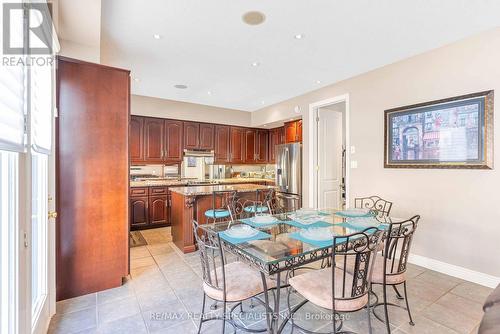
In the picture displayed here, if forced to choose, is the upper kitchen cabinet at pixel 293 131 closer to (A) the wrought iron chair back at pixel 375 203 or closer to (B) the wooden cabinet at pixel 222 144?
(B) the wooden cabinet at pixel 222 144

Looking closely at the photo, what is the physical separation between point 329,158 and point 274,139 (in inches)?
84.8

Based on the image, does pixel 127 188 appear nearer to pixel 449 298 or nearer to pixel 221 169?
pixel 449 298

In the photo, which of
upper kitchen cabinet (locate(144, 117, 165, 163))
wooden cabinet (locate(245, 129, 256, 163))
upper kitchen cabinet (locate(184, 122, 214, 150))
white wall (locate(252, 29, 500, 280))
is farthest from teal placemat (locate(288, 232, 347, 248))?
wooden cabinet (locate(245, 129, 256, 163))

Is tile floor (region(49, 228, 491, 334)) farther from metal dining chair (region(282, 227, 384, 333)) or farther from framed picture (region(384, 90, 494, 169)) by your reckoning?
framed picture (region(384, 90, 494, 169))

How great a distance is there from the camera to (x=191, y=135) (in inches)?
229

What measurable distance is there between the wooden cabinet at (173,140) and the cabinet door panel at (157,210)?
3.23 feet

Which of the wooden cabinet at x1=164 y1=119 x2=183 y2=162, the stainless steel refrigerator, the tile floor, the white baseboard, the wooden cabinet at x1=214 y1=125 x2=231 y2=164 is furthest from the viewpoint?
the wooden cabinet at x1=214 y1=125 x2=231 y2=164

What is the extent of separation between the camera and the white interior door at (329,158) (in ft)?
15.6

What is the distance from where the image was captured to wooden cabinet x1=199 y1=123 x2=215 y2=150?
234 inches

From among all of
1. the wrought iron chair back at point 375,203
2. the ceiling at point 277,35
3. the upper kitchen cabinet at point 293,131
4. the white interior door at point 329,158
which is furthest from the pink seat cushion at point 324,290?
the upper kitchen cabinet at point 293,131

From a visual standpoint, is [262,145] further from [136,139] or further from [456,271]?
[456,271]

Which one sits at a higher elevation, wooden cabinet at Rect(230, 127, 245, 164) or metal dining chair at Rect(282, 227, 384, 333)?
wooden cabinet at Rect(230, 127, 245, 164)

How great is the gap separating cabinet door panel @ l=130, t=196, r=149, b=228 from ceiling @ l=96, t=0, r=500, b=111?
2331 millimetres

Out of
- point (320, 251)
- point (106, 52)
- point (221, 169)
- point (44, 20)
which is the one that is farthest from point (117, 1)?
point (221, 169)
